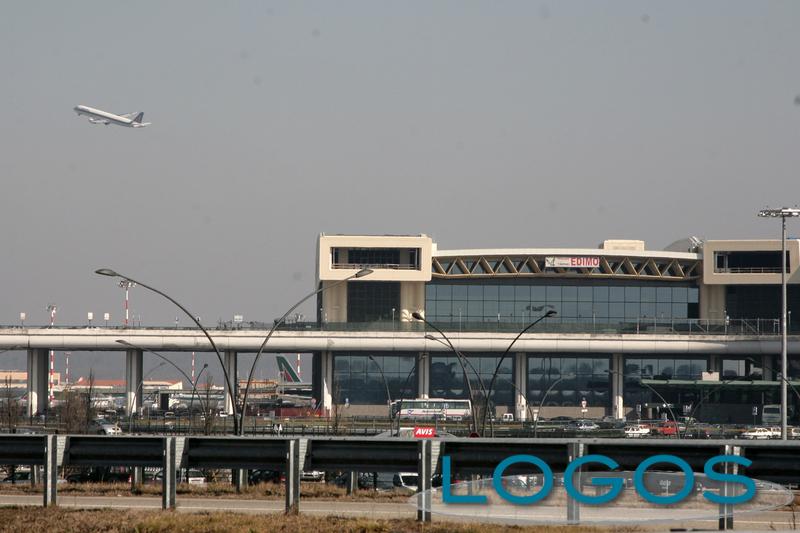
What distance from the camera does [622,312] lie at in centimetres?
13400

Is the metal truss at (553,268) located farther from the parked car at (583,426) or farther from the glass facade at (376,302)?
the parked car at (583,426)

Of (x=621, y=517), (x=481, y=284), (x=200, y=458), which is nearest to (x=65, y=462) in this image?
(x=200, y=458)

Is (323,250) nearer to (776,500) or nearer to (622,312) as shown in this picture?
(622,312)

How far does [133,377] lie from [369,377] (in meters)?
23.3

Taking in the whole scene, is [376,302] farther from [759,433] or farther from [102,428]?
[759,433]

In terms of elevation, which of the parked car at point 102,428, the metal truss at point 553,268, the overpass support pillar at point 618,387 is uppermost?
the metal truss at point 553,268

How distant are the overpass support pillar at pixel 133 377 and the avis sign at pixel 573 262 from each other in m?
41.5

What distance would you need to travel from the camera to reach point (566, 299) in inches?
5295

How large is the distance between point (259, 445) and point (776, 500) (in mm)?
7754

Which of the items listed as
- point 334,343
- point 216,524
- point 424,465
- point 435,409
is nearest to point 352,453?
point 424,465

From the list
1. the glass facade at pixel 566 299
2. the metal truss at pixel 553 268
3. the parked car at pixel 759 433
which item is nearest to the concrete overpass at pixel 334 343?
the glass facade at pixel 566 299

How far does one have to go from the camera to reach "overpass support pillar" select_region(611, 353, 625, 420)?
12712cm

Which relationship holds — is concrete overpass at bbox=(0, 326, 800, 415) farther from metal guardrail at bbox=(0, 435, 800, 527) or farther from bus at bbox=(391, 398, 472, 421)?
metal guardrail at bbox=(0, 435, 800, 527)

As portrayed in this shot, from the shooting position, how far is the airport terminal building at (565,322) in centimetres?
12688
